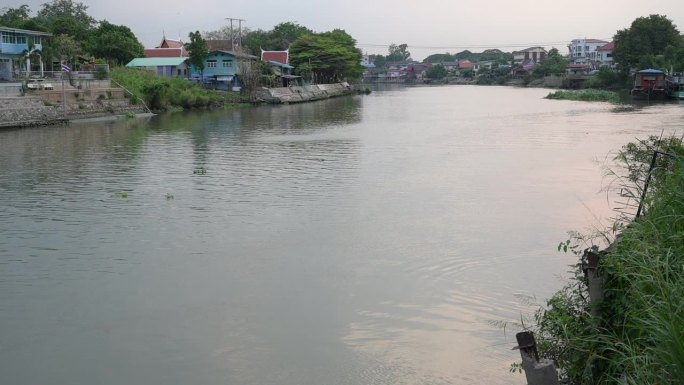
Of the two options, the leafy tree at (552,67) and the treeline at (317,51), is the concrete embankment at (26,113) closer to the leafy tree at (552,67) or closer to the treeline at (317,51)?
the treeline at (317,51)

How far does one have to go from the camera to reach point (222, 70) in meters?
50.8

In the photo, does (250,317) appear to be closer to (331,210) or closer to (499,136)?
(331,210)

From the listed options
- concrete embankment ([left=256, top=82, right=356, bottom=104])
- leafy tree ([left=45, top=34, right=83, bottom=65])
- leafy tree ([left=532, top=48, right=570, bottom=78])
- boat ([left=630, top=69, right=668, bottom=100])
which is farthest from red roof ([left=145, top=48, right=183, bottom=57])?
leafy tree ([left=532, top=48, right=570, bottom=78])

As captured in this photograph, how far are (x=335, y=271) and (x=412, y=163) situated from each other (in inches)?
374

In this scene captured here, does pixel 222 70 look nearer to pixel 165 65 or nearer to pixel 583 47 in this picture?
pixel 165 65

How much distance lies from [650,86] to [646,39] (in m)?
13.0

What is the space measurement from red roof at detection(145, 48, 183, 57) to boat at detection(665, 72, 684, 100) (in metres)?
38.1

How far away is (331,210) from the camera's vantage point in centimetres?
1170

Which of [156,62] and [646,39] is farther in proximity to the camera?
[646,39]

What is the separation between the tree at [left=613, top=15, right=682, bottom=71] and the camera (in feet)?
204

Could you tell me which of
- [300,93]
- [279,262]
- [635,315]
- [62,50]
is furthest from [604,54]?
[635,315]

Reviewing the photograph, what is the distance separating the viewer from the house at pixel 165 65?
48.6 metres

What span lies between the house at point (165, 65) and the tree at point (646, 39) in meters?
39.6

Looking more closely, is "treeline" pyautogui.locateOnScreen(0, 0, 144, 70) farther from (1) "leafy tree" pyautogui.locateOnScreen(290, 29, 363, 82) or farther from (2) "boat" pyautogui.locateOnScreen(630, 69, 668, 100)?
(2) "boat" pyautogui.locateOnScreen(630, 69, 668, 100)
